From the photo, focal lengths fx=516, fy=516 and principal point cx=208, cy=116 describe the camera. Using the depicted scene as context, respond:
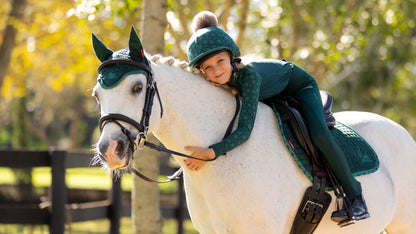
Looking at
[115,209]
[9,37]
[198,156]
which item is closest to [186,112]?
[198,156]

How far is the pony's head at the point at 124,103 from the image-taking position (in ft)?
9.98

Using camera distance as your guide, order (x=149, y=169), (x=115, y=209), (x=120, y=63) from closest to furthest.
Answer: (x=120, y=63) → (x=149, y=169) → (x=115, y=209)

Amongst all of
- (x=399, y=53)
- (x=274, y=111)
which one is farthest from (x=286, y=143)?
(x=399, y=53)

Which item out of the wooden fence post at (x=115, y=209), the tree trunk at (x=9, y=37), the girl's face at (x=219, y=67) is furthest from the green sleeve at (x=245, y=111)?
the tree trunk at (x=9, y=37)

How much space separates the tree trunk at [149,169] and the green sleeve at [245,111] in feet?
7.75

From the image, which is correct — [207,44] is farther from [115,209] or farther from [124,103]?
[115,209]

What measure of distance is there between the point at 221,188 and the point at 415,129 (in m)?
36.8

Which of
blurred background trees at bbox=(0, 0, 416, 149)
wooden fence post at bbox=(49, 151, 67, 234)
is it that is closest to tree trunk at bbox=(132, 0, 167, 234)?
blurred background trees at bbox=(0, 0, 416, 149)

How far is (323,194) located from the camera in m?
3.75

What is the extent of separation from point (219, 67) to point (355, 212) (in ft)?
4.79

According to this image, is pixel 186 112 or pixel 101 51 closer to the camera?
pixel 101 51

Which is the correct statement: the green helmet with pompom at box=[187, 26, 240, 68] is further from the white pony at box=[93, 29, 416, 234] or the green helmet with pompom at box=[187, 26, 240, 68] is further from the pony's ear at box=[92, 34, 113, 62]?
the pony's ear at box=[92, 34, 113, 62]

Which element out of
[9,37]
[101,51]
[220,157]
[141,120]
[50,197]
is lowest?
[50,197]

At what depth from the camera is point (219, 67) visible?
3539 mm
